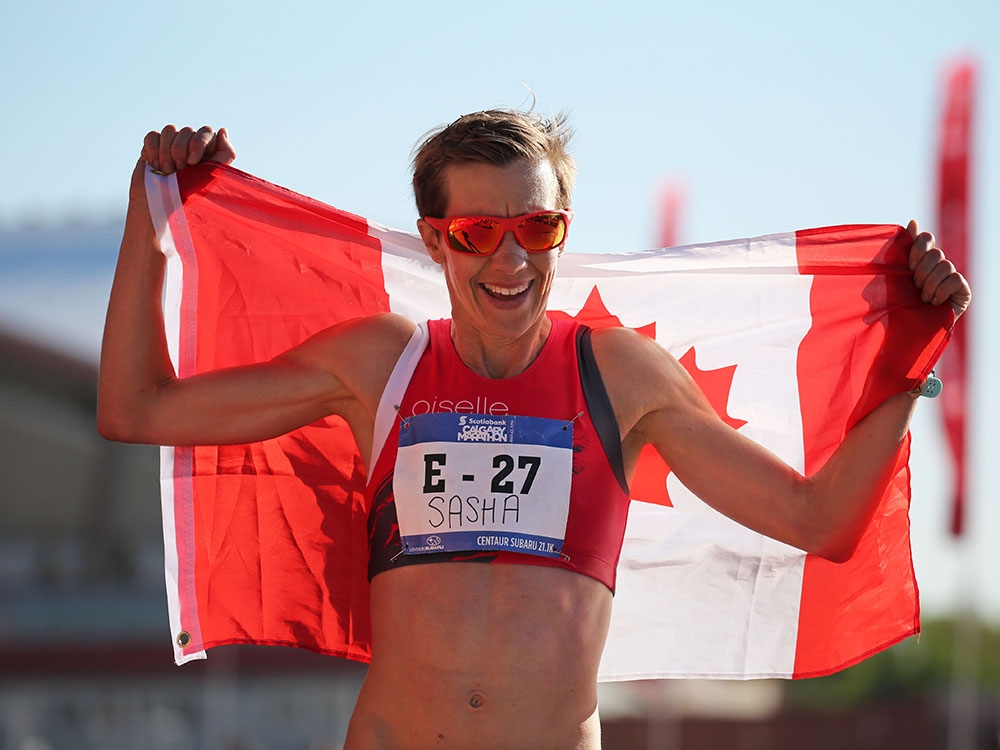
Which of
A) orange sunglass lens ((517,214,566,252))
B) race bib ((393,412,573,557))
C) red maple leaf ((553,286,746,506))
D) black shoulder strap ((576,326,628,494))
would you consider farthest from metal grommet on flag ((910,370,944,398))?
orange sunglass lens ((517,214,566,252))

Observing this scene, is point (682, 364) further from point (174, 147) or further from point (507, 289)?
point (174, 147)

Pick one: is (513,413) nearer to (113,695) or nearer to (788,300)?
(788,300)

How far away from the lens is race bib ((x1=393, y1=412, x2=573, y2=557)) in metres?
3.02

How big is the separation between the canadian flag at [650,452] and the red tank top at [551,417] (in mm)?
493

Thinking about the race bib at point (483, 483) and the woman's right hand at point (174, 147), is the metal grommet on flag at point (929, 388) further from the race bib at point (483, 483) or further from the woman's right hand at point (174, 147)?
the woman's right hand at point (174, 147)

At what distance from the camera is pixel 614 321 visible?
155 inches

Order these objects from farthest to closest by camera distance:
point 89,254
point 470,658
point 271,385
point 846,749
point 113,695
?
point 846,749, point 113,695, point 89,254, point 271,385, point 470,658

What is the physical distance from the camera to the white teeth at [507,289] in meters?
3.05

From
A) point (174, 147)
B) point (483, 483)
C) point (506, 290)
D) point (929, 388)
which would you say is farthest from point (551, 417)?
point (174, 147)

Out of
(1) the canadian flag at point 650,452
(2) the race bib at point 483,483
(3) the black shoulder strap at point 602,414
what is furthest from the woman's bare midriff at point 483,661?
(1) the canadian flag at point 650,452

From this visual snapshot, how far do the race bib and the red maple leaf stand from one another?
808 millimetres

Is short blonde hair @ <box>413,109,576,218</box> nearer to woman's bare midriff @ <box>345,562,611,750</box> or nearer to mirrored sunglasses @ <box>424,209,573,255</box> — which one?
mirrored sunglasses @ <box>424,209,573,255</box>

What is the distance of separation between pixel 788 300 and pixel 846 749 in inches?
900

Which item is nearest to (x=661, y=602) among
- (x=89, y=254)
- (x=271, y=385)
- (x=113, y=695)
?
(x=271, y=385)
